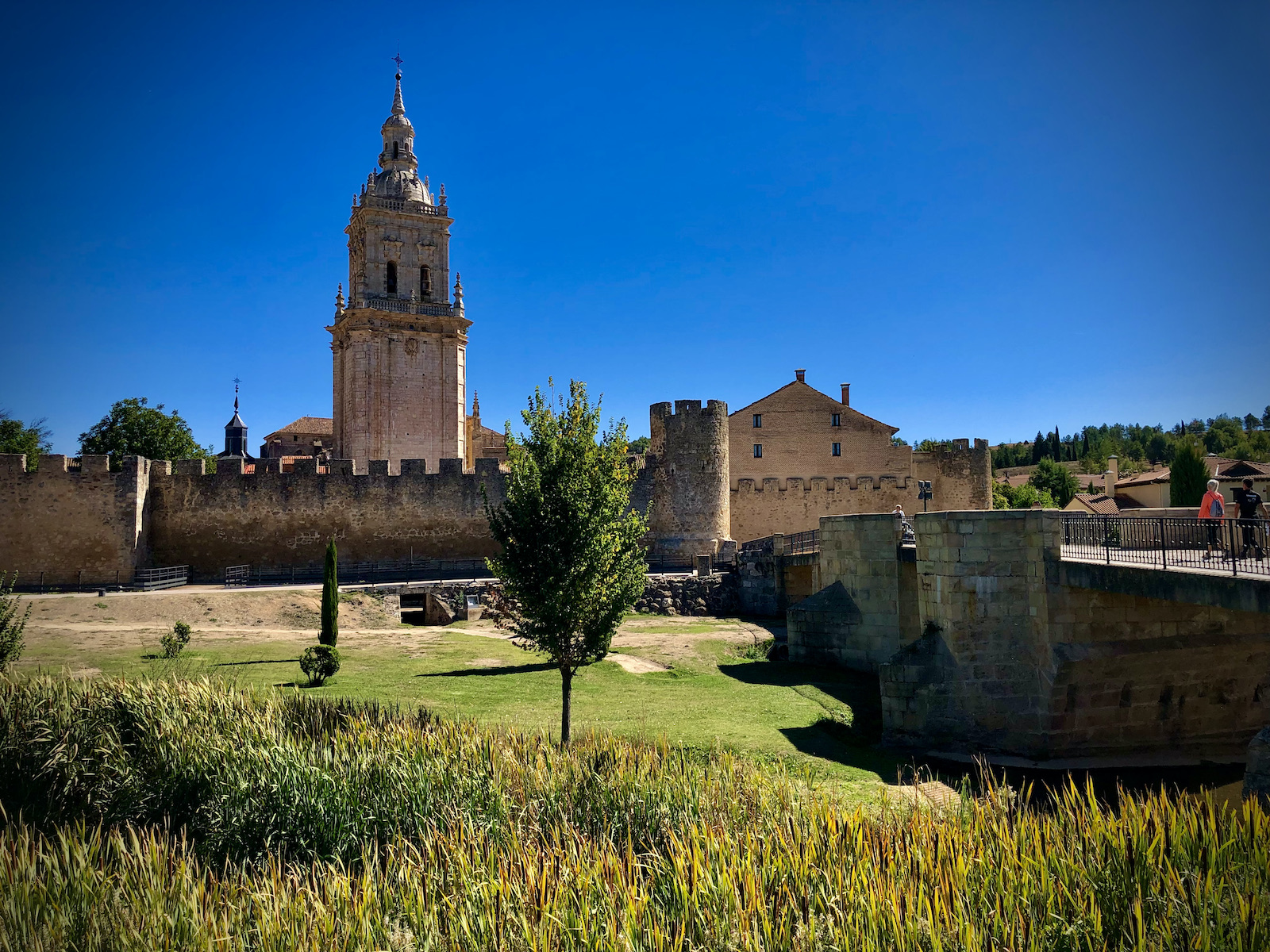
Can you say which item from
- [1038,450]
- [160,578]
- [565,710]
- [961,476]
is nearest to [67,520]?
[160,578]

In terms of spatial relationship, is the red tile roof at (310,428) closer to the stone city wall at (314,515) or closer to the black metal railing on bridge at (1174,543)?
the stone city wall at (314,515)

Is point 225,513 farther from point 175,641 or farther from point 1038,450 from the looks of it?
point 1038,450

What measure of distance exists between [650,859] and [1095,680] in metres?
10.6

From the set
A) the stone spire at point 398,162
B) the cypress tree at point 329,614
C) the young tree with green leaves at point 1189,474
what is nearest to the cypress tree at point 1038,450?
the young tree with green leaves at point 1189,474

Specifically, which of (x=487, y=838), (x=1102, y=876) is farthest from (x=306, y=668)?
(x=1102, y=876)

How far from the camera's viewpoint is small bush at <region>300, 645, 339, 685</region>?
16578 millimetres

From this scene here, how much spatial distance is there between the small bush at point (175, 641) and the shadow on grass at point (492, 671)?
5.58 metres

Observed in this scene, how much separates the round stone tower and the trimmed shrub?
19741 millimetres

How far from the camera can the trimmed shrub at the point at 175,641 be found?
59.0 feet

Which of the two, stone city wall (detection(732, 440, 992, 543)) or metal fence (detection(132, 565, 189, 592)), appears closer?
metal fence (detection(132, 565, 189, 592))

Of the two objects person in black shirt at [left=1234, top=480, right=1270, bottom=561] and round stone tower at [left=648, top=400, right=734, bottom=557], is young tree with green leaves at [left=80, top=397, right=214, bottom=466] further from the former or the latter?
person in black shirt at [left=1234, top=480, right=1270, bottom=561]

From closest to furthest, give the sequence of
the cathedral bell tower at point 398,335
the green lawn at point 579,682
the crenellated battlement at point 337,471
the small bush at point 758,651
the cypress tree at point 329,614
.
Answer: the green lawn at point 579,682 → the cypress tree at point 329,614 → the small bush at point 758,651 → the crenellated battlement at point 337,471 → the cathedral bell tower at point 398,335

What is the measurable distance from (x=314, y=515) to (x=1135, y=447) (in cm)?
13672

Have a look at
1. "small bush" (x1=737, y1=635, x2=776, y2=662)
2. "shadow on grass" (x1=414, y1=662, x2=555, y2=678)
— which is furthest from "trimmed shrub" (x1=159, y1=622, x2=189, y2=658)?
"small bush" (x1=737, y1=635, x2=776, y2=662)
